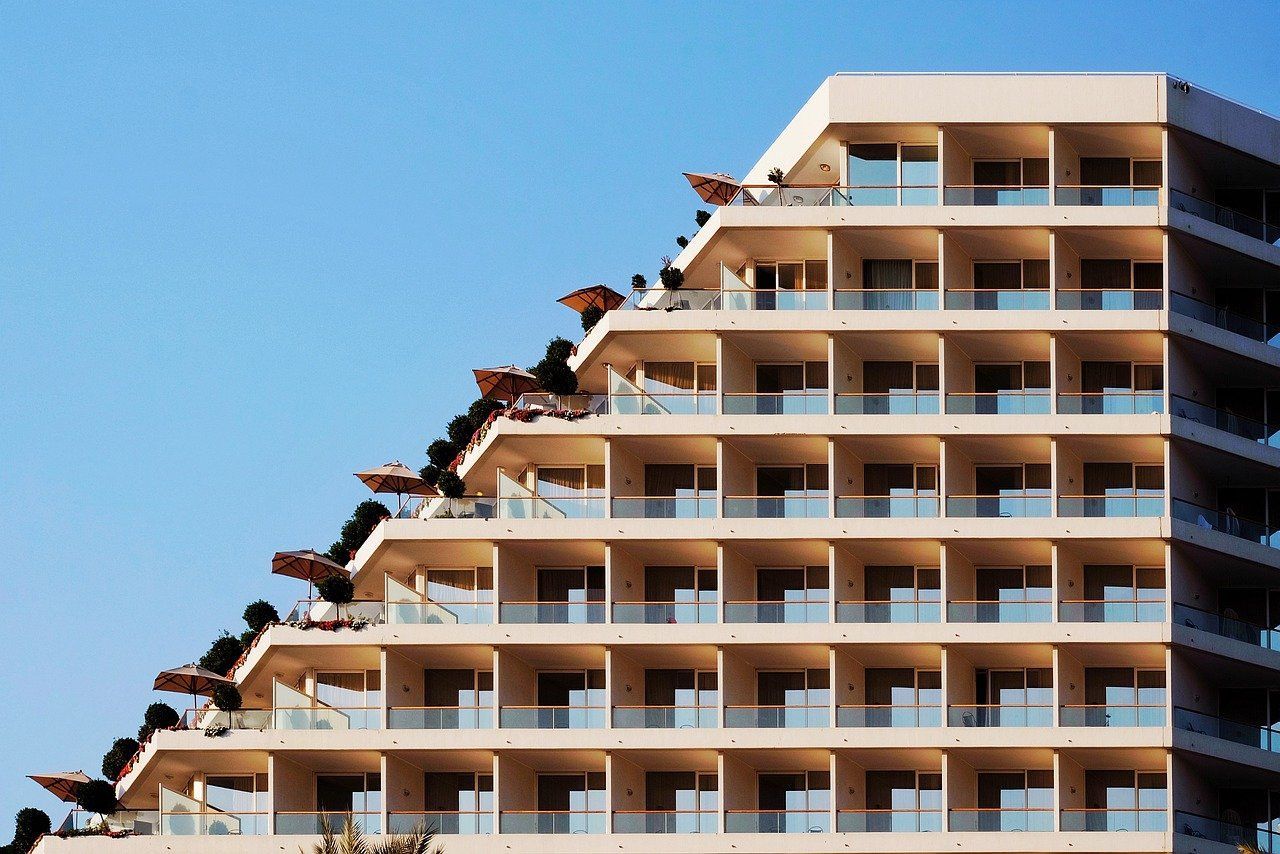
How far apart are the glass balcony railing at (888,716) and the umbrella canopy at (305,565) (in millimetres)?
17527

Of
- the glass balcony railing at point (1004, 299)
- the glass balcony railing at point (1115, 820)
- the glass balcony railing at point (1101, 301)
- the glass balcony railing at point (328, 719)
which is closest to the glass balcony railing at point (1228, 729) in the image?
the glass balcony railing at point (1115, 820)

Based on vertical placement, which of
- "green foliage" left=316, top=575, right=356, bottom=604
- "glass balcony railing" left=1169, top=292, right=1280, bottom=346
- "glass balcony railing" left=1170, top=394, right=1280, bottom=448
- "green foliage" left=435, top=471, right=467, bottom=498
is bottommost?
"green foliage" left=316, top=575, right=356, bottom=604

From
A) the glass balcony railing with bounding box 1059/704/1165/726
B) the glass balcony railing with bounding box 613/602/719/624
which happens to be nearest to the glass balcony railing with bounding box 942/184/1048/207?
the glass balcony railing with bounding box 613/602/719/624

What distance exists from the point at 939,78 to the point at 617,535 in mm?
18115

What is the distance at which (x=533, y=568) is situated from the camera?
9269 cm

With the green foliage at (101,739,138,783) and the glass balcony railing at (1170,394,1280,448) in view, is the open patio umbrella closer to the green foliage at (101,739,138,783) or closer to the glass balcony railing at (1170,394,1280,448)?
the green foliage at (101,739,138,783)

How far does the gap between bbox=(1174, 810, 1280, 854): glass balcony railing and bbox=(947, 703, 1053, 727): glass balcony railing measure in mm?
5034

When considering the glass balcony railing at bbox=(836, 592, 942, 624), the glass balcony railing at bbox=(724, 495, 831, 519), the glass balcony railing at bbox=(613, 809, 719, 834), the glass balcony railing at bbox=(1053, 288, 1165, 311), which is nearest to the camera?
the glass balcony railing at bbox=(613, 809, 719, 834)

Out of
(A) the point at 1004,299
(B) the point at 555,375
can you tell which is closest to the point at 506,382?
(B) the point at 555,375

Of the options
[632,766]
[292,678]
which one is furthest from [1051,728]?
[292,678]

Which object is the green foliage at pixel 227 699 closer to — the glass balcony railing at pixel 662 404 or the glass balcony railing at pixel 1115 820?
the glass balcony railing at pixel 662 404

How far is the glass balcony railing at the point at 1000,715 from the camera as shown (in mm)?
88375

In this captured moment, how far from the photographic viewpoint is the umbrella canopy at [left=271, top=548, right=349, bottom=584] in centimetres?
9412

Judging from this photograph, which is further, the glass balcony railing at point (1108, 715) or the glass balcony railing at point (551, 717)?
the glass balcony railing at point (551, 717)
